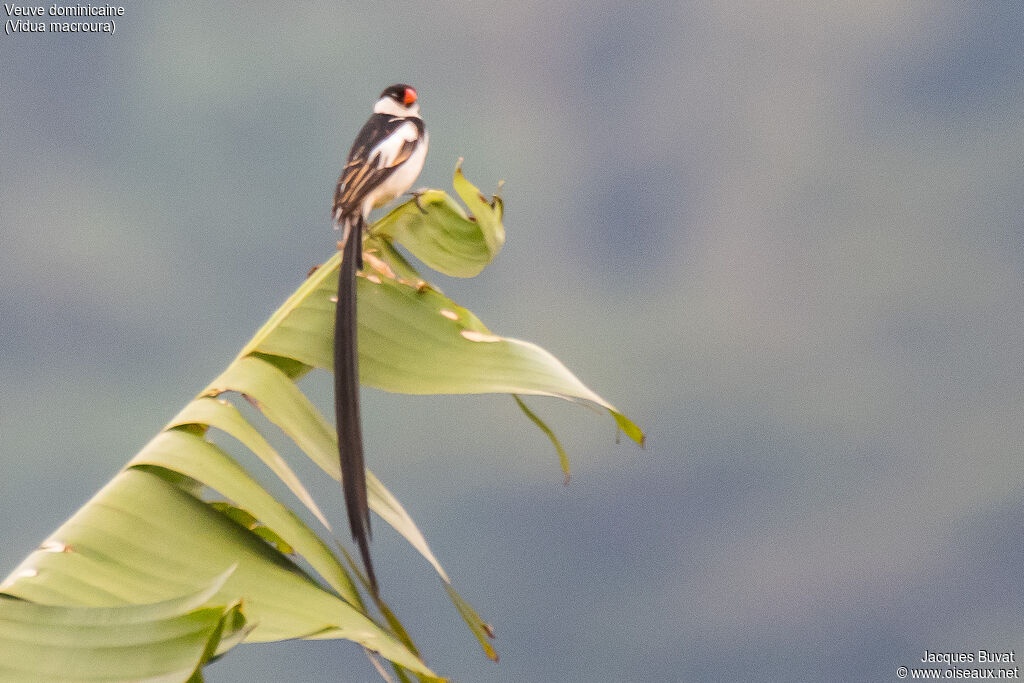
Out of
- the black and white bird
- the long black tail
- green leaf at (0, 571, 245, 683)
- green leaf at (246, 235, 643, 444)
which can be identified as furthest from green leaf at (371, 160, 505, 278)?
green leaf at (0, 571, 245, 683)

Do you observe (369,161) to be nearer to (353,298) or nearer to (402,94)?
(402,94)

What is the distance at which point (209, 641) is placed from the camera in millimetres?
472

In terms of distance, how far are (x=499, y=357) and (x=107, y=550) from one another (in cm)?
42

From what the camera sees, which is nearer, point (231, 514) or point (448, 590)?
point (448, 590)

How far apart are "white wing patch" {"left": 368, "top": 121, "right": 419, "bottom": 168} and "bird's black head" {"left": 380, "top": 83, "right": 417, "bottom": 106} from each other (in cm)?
15

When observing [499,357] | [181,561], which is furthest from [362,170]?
[181,561]

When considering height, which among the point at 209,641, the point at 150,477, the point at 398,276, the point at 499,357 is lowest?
the point at 209,641

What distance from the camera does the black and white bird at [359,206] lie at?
2.24 feet

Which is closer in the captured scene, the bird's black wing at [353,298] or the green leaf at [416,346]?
the bird's black wing at [353,298]

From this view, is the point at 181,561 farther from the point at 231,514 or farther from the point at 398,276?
the point at 398,276

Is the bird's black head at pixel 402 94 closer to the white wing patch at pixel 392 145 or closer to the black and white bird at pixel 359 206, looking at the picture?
the black and white bird at pixel 359 206

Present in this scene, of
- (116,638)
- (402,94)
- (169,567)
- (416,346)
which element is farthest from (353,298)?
(402,94)

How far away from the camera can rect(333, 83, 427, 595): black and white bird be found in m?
0.68

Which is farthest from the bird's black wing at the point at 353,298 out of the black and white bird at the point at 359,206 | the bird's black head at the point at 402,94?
the bird's black head at the point at 402,94
